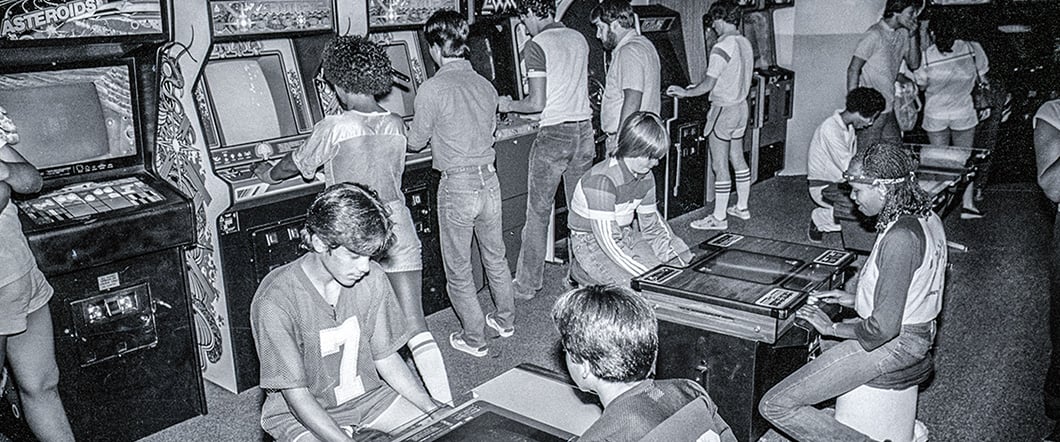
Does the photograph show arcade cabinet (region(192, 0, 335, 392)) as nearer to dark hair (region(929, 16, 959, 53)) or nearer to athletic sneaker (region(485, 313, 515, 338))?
athletic sneaker (region(485, 313, 515, 338))

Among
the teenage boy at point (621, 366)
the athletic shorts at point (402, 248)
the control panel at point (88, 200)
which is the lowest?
the athletic shorts at point (402, 248)

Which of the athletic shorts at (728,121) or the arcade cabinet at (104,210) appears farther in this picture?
the athletic shorts at (728,121)

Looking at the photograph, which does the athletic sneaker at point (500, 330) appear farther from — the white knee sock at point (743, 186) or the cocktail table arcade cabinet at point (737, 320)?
the white knee sock at point (743, 186)

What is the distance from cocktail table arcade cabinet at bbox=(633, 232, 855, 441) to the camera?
320 cm

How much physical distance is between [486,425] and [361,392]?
510 millimetres

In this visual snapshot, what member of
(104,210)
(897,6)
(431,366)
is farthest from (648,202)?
(897,6)

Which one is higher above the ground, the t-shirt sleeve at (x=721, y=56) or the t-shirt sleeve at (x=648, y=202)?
the t-shirt sleeve at (x=721, y=56)

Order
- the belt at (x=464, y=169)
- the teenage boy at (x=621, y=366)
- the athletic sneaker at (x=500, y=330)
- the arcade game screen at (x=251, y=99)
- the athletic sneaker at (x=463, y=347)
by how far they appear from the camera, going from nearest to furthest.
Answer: the teenage boy at (x=621, y=366) → the arcade game screen at (x=251, y=99) → the belt at (x=464, y=169) → the athletic sneaker at (x=463, y=347) → the athletic sneaker at (x=500, y=330)

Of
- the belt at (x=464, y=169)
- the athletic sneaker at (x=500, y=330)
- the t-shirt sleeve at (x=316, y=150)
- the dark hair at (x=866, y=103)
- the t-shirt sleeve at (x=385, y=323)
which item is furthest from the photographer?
the dark hair at (x=866, y=103)

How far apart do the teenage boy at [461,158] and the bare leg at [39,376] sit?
1.76 meters

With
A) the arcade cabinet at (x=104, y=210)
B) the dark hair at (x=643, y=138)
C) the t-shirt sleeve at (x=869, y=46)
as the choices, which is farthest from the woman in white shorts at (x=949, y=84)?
the arcade cabinet at (x=104, y=210)

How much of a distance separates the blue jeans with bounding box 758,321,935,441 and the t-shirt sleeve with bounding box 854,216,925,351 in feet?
0.35

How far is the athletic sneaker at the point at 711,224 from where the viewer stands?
6.80 meters

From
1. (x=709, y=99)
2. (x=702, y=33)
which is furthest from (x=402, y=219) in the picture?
(x=702, y=33)
